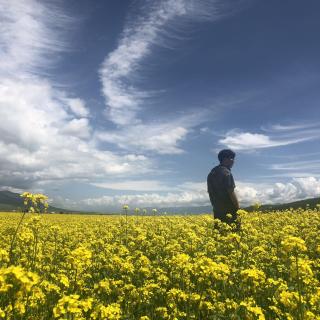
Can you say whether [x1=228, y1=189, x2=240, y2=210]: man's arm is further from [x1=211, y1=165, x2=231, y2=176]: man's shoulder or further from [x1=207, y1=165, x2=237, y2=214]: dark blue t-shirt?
[x1=211, y1=165, x2=231, y2=176]: man's shoulder

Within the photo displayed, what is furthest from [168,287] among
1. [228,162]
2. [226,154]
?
[226,154]

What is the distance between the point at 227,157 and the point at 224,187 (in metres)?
1.16

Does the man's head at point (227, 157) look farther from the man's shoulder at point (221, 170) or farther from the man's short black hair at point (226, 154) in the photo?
the man's shoulder at point (221, 170)

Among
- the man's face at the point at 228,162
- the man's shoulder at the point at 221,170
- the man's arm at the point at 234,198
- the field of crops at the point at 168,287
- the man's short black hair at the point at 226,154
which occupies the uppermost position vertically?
the man's short black hair at the point at 226,154

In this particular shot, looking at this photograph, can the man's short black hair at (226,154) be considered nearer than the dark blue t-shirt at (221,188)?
No

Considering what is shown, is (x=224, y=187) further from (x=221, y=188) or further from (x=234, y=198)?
(x=234, y=198)

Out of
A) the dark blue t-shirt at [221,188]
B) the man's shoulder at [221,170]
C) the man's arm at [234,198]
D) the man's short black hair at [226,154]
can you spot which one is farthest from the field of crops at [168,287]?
the man's short black hair at [226,154]

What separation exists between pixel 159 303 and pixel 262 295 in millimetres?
2228

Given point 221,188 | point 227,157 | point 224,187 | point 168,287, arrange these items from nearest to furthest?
point 168,287 → point 224,187 → point 221,188 → point 227,157

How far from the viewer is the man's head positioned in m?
15.4

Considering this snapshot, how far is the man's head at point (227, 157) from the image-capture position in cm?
1536

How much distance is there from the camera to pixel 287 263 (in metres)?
10.8

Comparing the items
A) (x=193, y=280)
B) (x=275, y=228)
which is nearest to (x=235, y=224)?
(x=275, y=228)

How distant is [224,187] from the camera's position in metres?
15.1
